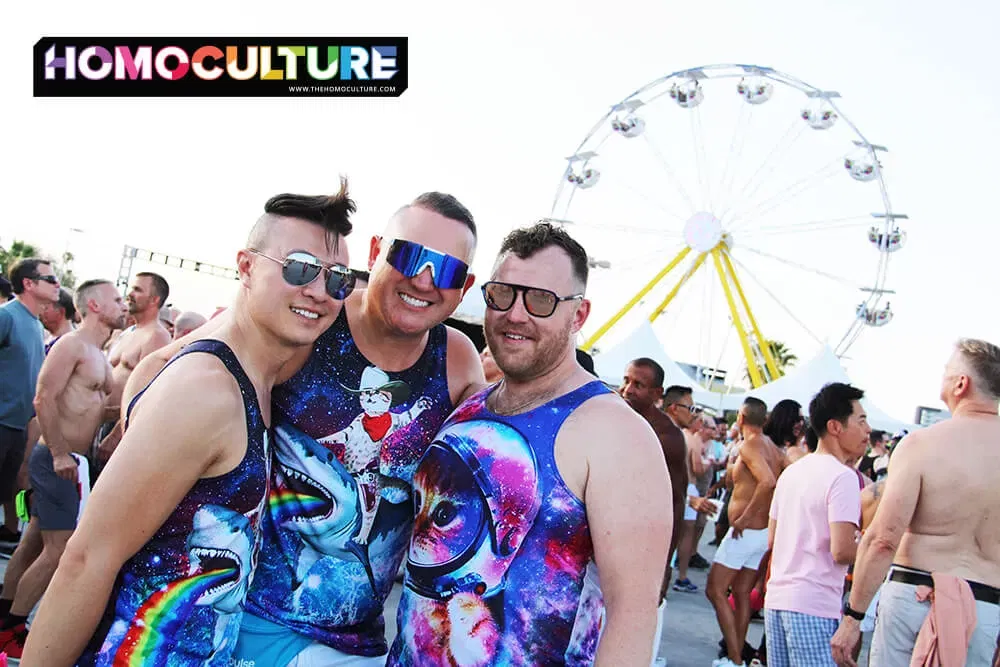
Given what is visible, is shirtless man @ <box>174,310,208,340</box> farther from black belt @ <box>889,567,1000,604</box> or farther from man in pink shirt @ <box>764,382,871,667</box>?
black belt @ <box>889,567,1000,604</box>

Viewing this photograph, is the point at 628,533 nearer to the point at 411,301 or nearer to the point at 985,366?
the point at 411,301

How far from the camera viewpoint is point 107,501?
5.26 ft

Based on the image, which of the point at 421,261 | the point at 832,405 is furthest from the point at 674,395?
the point at 421,261

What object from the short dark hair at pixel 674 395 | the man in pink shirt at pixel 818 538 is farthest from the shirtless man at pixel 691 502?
the man in pink shirt at pixel 818 538

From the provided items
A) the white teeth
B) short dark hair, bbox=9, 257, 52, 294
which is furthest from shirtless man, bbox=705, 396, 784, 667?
short dark hair, bbox=9, 257, 52, 294

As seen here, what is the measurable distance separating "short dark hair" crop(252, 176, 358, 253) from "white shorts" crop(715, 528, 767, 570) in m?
4.63

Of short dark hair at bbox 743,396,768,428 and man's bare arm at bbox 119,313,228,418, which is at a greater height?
man's bare arm at bbox 119,313,228,418

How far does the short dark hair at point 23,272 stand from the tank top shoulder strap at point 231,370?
4323 mm

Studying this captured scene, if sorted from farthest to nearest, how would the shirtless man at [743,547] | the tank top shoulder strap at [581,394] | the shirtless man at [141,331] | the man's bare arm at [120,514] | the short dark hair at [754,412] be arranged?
the short dark hair at [754,412] < the shirtless man at [743,547] < the shirtless man at [141,331] < the tank top shoulder strap at [581,394] < the man's bare arm at [120,514]

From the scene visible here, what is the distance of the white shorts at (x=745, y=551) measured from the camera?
5.79 meters

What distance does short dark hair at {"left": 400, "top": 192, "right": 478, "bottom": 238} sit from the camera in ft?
7.77

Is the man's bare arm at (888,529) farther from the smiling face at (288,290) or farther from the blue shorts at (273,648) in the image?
the smiling face at (288,290)

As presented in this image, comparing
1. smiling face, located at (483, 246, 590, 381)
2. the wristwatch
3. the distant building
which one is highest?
smiling face, located at (483, 246, 590, 381)

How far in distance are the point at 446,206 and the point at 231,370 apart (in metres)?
0.86
